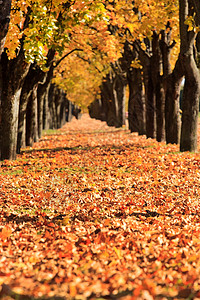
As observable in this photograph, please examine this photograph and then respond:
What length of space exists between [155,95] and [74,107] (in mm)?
59348

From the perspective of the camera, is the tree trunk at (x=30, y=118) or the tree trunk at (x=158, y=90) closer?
the tree trunk at (x=30, y=118)

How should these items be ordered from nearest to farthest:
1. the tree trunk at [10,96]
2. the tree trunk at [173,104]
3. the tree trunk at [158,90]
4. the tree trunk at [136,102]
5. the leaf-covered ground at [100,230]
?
the leaf-covered ground at [100,230] < the tree trunk at [10,96] < the tree trunk at [173,104] < the tree trunk at [158,90] < the tree trunk at [136,102]

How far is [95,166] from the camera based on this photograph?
37.6 feet

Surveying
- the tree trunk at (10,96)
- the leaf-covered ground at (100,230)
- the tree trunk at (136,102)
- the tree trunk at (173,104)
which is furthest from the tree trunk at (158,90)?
the tree trunk at (10,96)

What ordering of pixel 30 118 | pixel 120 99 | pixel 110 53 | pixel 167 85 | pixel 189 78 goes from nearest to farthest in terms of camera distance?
pixel 189 78
pixel 167 85
pixel 30 118
pixel 110 53
pixel 120 99

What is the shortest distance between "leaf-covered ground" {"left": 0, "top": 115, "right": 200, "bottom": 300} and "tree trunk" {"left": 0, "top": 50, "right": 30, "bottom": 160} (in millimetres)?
808

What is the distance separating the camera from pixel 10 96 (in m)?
11.8

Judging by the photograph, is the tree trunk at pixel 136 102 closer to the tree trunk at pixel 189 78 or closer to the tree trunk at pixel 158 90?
the tree trunk at pixel 158 90

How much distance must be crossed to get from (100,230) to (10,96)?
7.40m

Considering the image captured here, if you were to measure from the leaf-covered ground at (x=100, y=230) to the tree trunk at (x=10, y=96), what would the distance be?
2.65ft

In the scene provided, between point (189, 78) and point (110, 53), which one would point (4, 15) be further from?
point (110, 53)

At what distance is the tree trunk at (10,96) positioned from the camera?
1145cm

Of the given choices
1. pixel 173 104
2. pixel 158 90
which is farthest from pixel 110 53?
pixel 173 104

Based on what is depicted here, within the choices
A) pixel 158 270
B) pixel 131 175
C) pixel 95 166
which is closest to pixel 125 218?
pixel 158 270
